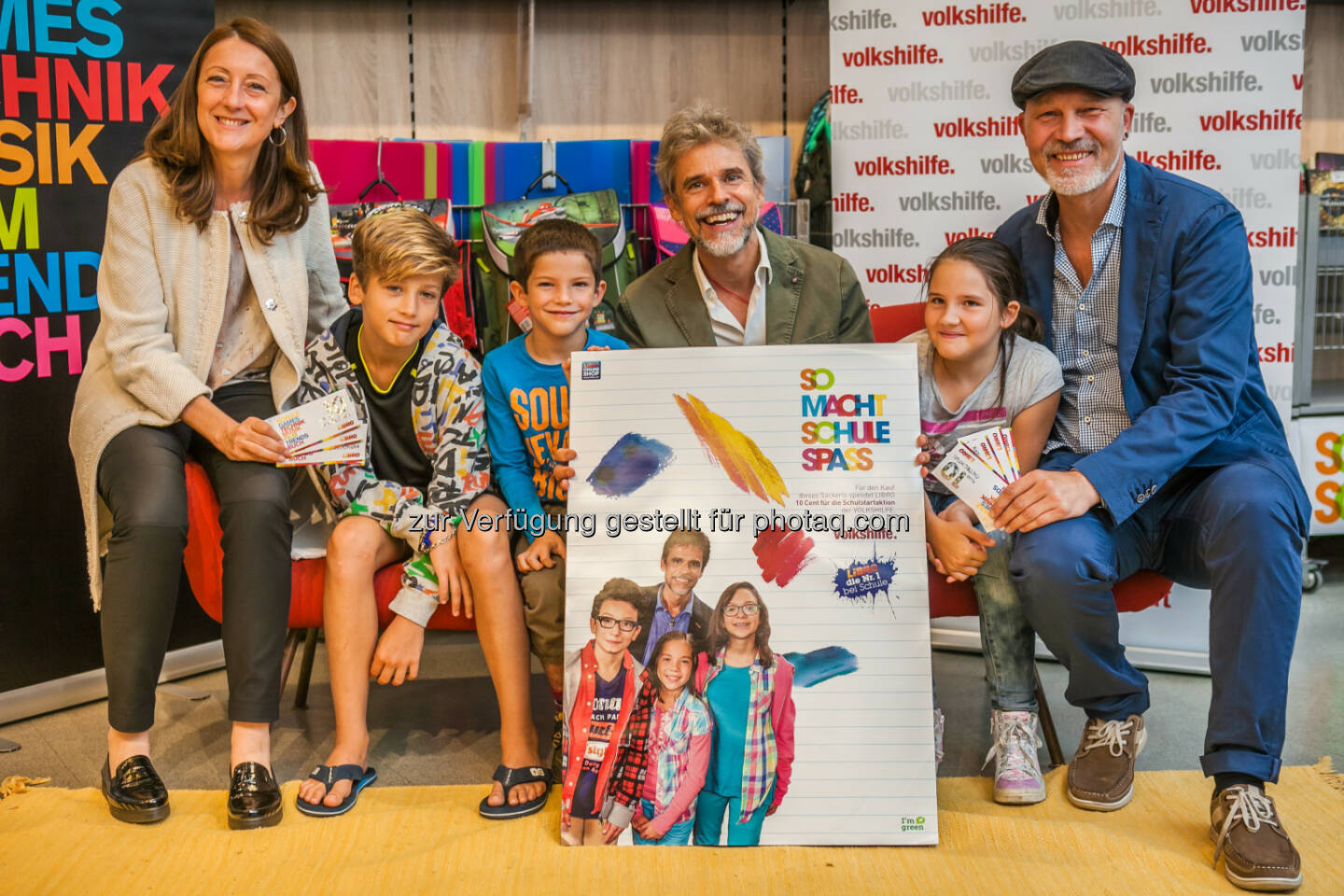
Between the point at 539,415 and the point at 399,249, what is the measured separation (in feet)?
1.48

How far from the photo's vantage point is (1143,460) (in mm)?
2143

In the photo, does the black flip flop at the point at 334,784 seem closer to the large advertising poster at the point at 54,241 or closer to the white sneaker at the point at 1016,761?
the large advertising poster at the point at 54,241

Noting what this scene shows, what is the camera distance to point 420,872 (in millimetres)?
2004

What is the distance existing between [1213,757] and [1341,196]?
2674 mm

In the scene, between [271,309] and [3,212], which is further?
[3,212]

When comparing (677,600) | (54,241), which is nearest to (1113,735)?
(677,600)

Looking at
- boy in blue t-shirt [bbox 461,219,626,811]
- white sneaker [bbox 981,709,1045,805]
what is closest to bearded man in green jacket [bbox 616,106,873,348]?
boy in blue t-shirt [bbox 461,219,626,811]

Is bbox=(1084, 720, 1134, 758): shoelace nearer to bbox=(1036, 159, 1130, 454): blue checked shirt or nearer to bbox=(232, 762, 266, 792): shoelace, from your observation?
bbox=(1036, 159, 1130, 454): blue checked shirt

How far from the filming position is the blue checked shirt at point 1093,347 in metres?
2.35

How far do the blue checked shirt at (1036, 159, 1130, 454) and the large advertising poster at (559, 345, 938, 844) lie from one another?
1.44ft

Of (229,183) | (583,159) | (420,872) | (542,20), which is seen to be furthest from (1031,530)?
(542,20)

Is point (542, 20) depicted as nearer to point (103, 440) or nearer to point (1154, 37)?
point (1154, 37)

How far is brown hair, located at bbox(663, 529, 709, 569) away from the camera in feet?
7.02

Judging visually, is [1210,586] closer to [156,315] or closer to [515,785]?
[515,785]
